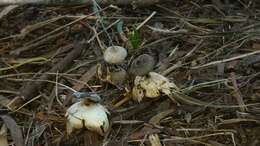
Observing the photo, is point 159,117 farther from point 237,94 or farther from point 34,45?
point 34,45

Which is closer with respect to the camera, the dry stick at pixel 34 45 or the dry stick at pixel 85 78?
the dry stick at pixel 85 78

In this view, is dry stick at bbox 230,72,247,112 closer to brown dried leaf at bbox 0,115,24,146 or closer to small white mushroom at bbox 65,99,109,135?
small white mushroom at bbox 65,99,109,135

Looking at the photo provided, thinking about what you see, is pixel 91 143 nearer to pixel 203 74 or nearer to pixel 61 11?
pixel 203 74

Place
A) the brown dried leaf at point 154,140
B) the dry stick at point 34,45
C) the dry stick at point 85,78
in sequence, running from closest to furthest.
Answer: the brown dried leaf at point 154,140, the dry stick at point 85,78, the dry stick at point 34,45

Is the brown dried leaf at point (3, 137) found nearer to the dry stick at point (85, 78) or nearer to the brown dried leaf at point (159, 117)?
the dry stick at point (85, 78)

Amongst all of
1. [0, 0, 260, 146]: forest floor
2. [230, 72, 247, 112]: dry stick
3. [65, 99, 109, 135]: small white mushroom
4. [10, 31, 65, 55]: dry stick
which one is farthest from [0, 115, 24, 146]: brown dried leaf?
[230, 72, 247, 112]: dry stick

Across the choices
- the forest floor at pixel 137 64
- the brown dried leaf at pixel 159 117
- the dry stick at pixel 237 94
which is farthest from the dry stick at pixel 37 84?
the dry stick at pixel 237 94

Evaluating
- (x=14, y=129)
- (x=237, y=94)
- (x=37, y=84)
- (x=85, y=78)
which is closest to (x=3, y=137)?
(x=14, y=129)

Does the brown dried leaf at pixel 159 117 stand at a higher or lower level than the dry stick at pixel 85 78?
lower
